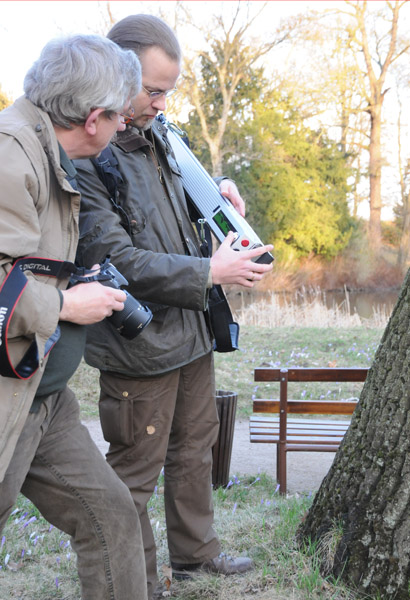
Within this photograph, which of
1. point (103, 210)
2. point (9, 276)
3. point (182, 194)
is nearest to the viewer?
point (9, 276)

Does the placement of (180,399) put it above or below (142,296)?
below

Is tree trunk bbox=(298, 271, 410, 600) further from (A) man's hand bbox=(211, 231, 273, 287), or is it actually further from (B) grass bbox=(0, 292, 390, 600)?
(A) man's hand bbox=(211, 231, 273, 287)

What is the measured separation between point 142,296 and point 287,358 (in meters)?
6.56

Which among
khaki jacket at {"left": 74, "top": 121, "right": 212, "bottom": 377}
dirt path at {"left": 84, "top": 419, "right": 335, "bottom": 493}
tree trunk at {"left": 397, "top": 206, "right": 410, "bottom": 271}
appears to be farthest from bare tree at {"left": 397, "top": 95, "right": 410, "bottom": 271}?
khaki jacket at {"left": 74, "top": 121, "right": 212, "bottom": 377}

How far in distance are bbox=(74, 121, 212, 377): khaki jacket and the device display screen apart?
0.14 metres

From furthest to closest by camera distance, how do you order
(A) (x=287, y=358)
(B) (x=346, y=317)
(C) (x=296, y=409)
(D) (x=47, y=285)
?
(B) (x=346, y=317) < (A) (x=287, y=358) < (C) (x=296, y=409) < (D) (x=47, y=285)

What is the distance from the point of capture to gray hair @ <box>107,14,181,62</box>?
9.23 ft

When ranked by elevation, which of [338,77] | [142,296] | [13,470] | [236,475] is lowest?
[236,475]

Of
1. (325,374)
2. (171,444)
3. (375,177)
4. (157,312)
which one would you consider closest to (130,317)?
(157,312)

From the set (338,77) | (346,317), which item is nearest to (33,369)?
(346,317)

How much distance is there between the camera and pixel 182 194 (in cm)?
314

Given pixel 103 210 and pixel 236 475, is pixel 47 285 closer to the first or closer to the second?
pixel 103 210

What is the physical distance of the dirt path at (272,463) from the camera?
5.43 meters

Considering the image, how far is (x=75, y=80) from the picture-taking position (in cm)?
204
